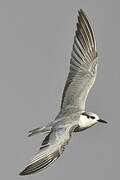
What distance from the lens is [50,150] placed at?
12.8 meters

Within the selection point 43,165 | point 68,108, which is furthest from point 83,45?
point 43,165

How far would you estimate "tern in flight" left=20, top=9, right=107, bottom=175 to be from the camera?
1368cm

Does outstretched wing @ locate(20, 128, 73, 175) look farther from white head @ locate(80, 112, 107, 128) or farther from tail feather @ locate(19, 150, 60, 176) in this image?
white head @ locate(80, 112, 107, 128)

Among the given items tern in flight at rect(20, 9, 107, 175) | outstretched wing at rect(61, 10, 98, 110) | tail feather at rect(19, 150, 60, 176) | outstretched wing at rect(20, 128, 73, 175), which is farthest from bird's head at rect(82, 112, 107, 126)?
tail feather at rect(19, 150, 60, 176)

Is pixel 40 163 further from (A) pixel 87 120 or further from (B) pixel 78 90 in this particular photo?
(B) pixel 78 90

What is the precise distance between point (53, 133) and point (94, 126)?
86.0 inches

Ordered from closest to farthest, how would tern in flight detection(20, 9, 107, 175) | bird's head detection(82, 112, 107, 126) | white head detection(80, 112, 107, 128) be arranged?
tern in flight detection(20, 9, 107, 175), white head detection(80, 112, 107, 128), bird's head detection(82, 112, 107, 126)

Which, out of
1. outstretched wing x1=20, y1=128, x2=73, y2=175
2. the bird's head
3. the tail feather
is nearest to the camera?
the tail feather

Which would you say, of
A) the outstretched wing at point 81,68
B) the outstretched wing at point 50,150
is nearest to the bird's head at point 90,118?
the outstretched wing at point 81,68

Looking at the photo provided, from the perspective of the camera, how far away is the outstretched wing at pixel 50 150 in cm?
1231

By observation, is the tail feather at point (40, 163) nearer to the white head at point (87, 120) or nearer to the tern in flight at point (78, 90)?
the tern in flight at point (78, 90)

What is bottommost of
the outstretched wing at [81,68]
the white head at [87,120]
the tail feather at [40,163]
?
the tail feather at [40,163]

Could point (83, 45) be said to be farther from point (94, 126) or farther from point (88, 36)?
point (94, 126)

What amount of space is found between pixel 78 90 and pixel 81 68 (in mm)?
454
